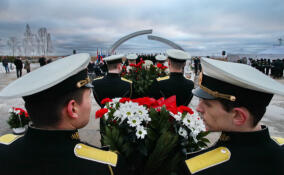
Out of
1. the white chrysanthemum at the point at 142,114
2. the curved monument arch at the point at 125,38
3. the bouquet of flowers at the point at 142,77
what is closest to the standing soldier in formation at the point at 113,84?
the bouquet of flowers at the point at 142,77

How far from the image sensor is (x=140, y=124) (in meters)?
1.60

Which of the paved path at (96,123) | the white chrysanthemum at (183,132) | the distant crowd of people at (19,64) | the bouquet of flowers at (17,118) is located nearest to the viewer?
the white chrysanthemum at (183,132)

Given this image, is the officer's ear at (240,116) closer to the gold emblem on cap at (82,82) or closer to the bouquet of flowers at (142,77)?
the gold emblem on cap at (82,82)

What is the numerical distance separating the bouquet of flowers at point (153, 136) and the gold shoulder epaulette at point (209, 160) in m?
0.18

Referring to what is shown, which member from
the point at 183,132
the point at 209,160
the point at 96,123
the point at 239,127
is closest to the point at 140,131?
the point at 183,132

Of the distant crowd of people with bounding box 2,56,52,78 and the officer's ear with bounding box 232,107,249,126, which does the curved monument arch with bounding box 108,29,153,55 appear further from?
the officer's ear with bounding box 232,107,249,126

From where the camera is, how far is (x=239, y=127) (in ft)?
4.09

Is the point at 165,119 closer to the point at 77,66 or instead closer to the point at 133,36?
the point at 77,66

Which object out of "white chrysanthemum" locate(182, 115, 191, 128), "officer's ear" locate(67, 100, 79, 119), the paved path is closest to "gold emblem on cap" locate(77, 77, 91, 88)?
"officer's ear" locate(67, 100, 79, 119)

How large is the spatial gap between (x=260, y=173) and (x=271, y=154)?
0.48 feet

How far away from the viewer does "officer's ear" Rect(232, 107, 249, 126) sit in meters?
1.20

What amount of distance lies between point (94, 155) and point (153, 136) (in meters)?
0.52

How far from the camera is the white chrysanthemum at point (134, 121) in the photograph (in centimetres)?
149

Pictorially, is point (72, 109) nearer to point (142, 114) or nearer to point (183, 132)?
point (142, 114)
